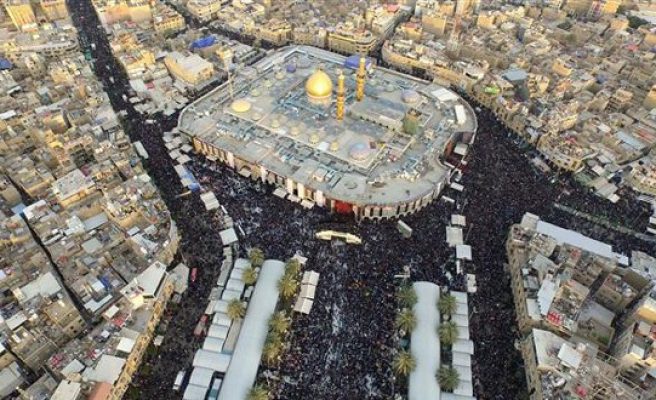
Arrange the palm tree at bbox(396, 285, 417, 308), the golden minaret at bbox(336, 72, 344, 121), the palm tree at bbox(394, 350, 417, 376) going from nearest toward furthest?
the palm tree at bbox(394, 350, 417, 376) → the palm tree at bbox(396, 285, 417, 308) → the golden minaret at bbox(336, 72, 344, 121)

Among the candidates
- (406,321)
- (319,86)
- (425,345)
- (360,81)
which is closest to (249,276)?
(406,321)

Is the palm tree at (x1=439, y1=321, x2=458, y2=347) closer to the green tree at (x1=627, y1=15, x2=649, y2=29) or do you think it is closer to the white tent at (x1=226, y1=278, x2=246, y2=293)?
the white tent at (x1=226, y1=278, x2=246, y2=293)

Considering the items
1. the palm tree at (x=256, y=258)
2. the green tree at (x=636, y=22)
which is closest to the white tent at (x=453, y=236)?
the palm tree at (x=256, y=258)

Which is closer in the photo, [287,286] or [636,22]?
[287,286]

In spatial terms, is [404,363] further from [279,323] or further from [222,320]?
[222,320]

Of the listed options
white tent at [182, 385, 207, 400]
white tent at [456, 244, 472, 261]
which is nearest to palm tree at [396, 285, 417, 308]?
white tent at [456, 244, 472, 261]

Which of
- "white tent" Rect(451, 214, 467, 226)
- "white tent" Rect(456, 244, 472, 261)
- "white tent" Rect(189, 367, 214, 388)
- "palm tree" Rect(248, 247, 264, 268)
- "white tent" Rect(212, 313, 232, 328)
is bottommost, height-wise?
"white tent" Rect(189, 367, 214, 388)

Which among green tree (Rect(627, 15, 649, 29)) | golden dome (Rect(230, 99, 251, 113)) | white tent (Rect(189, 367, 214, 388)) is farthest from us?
green tree (Rect(627, 15, 649, 29))
